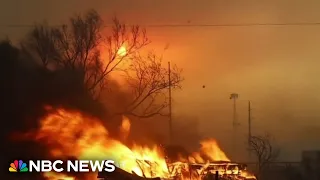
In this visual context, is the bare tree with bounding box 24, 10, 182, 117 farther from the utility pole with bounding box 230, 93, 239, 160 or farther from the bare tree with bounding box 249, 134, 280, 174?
the bare tree with bounding box 249, 134, 280, 174

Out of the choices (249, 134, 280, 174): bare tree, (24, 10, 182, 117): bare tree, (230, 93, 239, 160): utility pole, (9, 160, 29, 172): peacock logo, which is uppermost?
(24, 10, 182, 117): bare tree

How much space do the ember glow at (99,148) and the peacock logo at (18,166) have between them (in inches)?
11.8

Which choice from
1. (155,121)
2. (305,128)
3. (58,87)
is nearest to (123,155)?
(155,121)

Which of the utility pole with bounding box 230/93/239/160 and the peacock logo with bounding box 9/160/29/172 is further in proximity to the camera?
the utility pole with bounding box 230/93/239/160

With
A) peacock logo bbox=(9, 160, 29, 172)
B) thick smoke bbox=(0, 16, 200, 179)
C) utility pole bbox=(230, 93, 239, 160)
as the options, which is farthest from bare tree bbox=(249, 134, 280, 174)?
peacock logo bbox=(9, 160, 29, 172)

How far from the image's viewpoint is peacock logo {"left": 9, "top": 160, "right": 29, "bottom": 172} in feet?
30.6

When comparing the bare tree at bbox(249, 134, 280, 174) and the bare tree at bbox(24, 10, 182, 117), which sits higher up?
the bare tree at bbox(24, 10, 182, 117)

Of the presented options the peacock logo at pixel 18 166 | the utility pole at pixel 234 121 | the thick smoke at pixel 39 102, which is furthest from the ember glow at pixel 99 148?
the peacock logo at pixel 18 166

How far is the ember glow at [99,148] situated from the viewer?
9398mm

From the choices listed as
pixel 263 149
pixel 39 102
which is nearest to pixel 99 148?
pixel 39 102

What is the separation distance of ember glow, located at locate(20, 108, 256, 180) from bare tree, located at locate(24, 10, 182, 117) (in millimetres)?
394

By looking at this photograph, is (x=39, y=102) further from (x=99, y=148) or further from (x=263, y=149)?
(x=263, y=149)

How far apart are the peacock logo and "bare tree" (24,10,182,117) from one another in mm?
1248

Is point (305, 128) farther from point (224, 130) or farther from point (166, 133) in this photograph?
point (166, 133)
